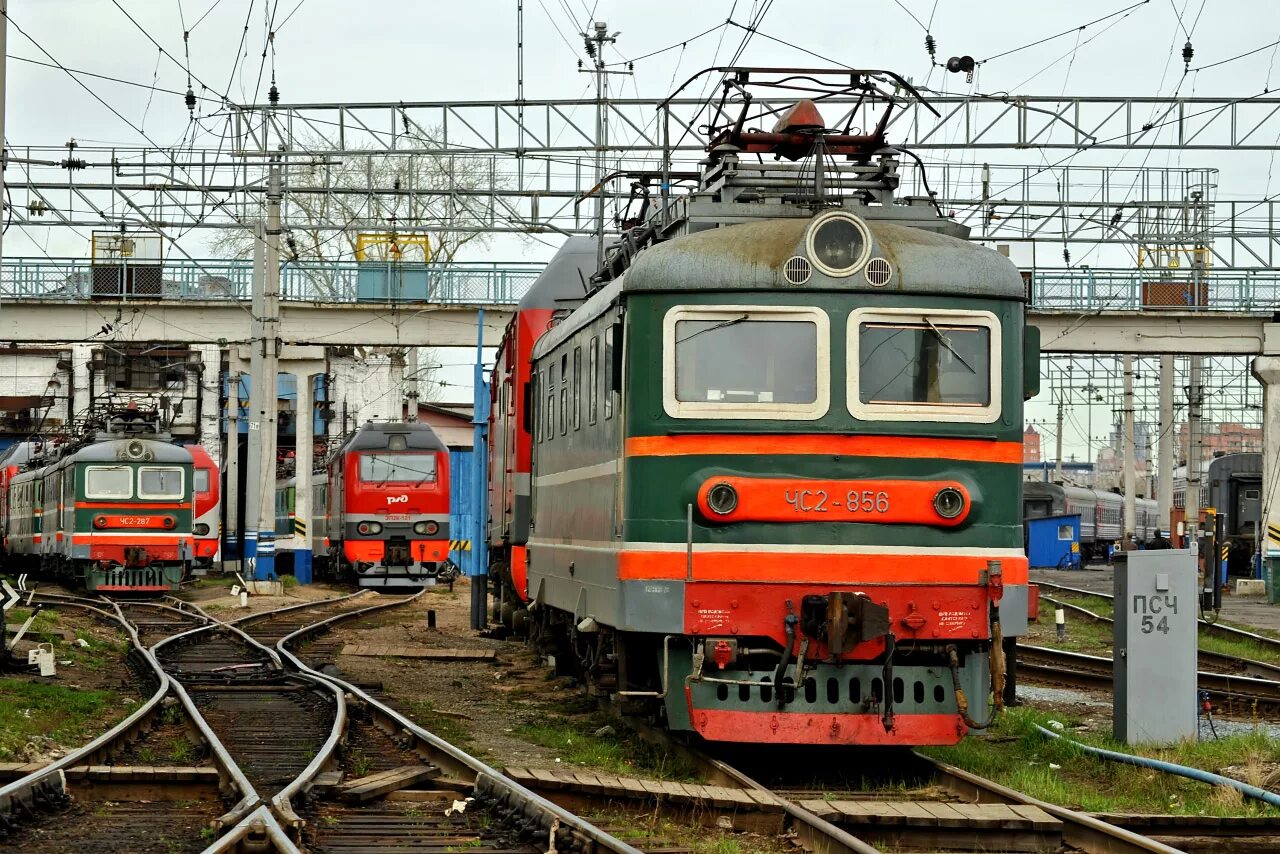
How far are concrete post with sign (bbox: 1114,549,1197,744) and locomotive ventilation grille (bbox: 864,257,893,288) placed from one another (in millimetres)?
3415

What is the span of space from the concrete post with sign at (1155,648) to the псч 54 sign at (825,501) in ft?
9.23

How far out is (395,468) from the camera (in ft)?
125

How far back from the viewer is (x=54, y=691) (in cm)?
1441

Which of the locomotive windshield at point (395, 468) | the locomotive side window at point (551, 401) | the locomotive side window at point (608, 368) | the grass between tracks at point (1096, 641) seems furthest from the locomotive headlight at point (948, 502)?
the locomotive windshield at point (395, 468)

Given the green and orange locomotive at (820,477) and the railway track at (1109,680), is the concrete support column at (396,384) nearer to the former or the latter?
the railway track at (1109,680)

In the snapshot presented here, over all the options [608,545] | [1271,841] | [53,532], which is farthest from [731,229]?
[53,532]

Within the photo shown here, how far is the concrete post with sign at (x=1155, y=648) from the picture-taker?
11.9 m

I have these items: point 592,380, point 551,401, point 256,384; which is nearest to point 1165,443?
point 256,384

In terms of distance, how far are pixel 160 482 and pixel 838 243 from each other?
25.3m

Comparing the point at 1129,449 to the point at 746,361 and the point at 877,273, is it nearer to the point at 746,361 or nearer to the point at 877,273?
the point at 877,273

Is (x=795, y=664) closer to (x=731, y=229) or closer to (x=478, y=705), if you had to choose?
(x=731, y=229)

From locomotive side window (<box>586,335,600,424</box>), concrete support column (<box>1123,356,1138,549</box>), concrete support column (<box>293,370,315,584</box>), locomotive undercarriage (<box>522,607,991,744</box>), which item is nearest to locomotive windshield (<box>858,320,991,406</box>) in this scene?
locomotive undercarriage (<box>522,607,991,744</box>)

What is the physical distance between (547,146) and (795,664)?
20.7 metres

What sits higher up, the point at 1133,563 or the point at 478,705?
the point at 1133,563
